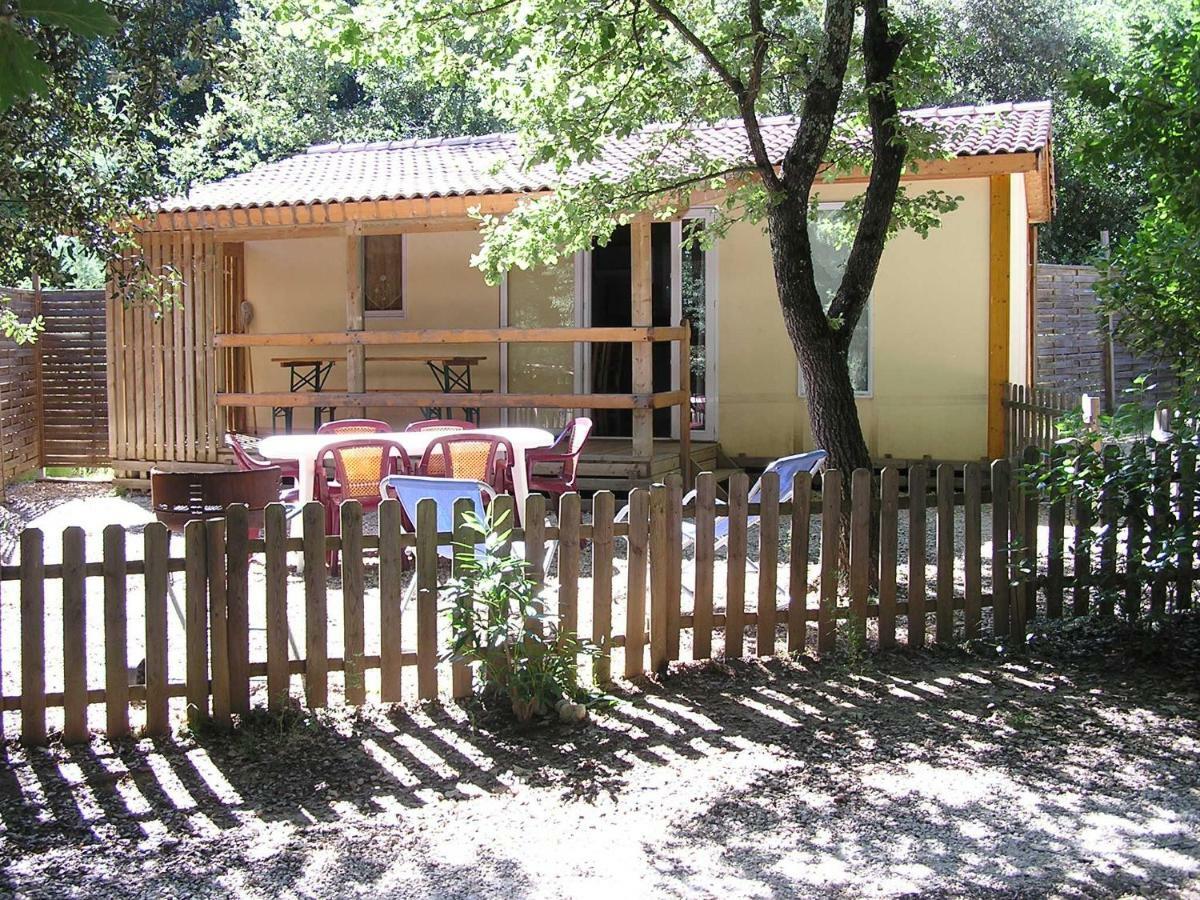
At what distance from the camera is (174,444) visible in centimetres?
1332

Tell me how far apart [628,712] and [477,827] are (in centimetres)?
128

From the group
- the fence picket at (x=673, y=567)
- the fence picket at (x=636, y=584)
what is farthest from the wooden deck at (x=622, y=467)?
the fence picket at (x=636, y=584)

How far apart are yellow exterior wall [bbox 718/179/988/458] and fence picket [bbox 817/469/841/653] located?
264 inches

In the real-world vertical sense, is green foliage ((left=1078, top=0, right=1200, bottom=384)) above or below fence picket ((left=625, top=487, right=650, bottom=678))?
above

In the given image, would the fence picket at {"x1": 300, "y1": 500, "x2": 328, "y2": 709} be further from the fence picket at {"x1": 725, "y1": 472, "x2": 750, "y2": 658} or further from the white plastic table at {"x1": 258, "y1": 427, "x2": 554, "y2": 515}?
the white plastic table at {"x1": 258, "y1": 427, "x2": 554, "y2": 515}

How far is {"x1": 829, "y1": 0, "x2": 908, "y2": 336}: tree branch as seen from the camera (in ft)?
22.4

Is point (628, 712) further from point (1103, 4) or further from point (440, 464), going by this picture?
point (1103, 4)

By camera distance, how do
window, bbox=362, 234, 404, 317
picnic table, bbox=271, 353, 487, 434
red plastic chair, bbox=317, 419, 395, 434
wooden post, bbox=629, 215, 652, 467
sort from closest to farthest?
red plastic chair, bbox=317, 419, 395, 434, wooden post, bbox=629, 215, 652, 467, picnic table, bbox=271, 353, 487, 434, window, bbox=362, 234, 404, 317

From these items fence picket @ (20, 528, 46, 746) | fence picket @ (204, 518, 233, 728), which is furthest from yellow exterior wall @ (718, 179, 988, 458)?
fence picket @ (20, 528, 46, 746)

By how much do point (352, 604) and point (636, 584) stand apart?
Result: 4.15 feet

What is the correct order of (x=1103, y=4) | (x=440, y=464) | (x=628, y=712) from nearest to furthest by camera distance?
1. (x=628, y=712)
2. (x=440, y=464)
3. (x=1103, y=4)

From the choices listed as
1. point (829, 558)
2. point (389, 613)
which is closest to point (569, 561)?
Answer: point (389, 613)

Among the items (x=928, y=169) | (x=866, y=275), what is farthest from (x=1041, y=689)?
(x=928, y=169)

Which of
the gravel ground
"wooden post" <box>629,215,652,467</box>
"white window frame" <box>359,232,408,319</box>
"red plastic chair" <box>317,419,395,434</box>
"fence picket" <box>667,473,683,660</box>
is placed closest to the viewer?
the gravel ground
